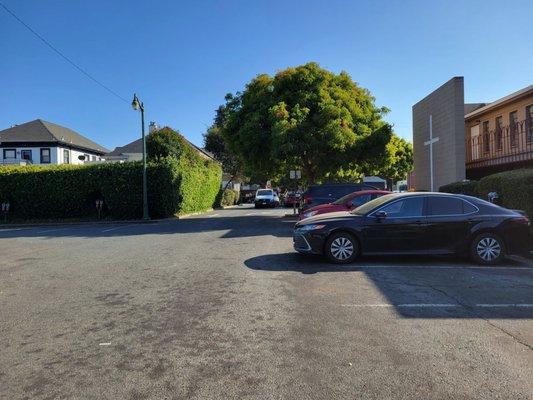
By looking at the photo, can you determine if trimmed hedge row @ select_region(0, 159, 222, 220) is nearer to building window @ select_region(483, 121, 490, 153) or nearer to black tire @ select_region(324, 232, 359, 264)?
building window @ select_region(483, 121, 490, 153)

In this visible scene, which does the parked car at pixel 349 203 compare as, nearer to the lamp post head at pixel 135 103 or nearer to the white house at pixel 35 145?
the lamp post head at pixel 135 103

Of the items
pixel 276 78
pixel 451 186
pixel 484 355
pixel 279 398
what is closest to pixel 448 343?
pixel 484 355

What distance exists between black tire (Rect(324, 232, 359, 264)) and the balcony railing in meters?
9.50

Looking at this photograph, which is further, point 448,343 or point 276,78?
point 276,78

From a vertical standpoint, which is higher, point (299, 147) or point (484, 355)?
point (299, 147)

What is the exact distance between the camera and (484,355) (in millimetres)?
4754

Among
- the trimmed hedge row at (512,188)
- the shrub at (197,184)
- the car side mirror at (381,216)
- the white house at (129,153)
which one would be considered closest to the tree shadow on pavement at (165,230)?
the shrub at (197,184)

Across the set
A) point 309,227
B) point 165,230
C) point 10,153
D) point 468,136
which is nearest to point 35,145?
point 10,153

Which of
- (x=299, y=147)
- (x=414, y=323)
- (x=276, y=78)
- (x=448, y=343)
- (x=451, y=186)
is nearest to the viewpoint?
(x=448, y=343)

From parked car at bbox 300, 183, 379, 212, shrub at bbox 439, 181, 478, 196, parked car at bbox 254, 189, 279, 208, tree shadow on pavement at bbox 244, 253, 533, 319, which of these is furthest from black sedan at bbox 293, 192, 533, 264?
parked car at bbox 254, 189, 279, 208

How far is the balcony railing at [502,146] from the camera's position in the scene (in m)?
17.2

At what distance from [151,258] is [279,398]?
7.95 metres

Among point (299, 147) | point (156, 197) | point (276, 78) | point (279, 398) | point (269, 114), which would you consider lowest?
point (279, 398)

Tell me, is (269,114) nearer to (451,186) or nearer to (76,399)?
(451,186)
